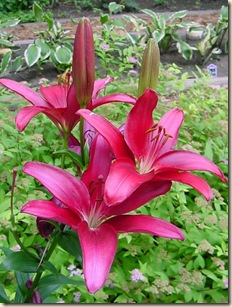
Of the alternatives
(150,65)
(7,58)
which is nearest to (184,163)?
(150,65)

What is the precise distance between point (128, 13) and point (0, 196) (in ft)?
9.07

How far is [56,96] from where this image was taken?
67cm

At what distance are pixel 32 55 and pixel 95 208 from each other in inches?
86.3

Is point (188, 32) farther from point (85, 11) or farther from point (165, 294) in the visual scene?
point (165, 294)

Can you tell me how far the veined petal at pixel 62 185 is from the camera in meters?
0.55

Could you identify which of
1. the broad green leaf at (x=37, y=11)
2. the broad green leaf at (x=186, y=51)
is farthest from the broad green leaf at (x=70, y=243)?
the broad green leaf at (x=37, y=11)

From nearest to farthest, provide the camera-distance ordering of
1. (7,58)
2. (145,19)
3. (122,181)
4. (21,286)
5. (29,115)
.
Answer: (122,181) → (29,115) → (21,286) → (7,58) → (145,19)

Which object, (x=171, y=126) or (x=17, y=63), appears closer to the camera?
(x=171, y=126)

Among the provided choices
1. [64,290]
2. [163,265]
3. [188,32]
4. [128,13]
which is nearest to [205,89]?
[163,265]

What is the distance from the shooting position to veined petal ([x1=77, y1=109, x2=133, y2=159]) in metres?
0.56

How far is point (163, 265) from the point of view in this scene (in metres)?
1.32

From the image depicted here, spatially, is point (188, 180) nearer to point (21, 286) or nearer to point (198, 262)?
point (21, 286)

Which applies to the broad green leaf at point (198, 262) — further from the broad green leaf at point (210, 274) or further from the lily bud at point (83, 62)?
the lily bud at point (83, 62)

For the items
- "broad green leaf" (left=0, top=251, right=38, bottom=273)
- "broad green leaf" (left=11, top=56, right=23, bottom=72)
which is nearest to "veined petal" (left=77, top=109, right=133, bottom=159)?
"broad green leaf" (left=0, top=251, right=38, bottom=273)
